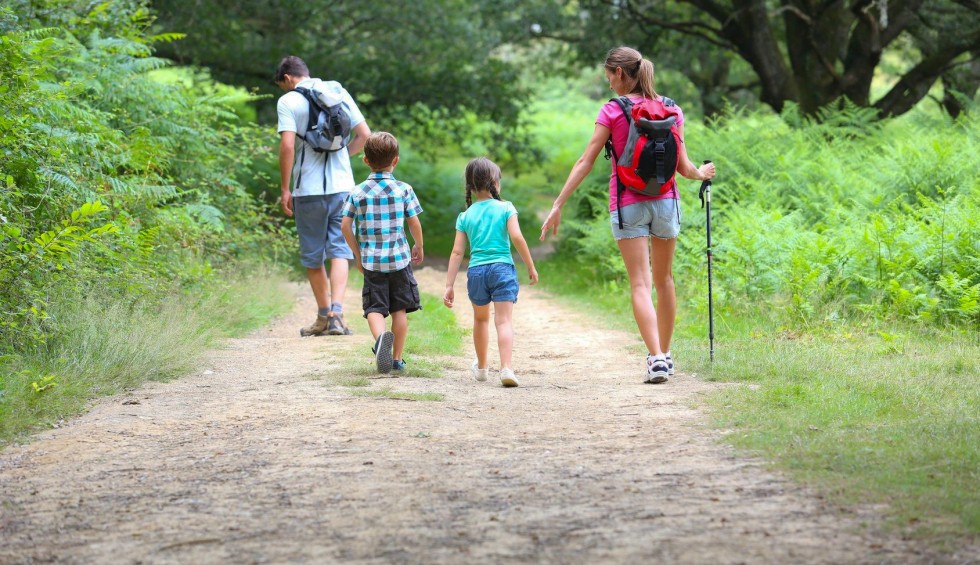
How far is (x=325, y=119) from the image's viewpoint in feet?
30.1

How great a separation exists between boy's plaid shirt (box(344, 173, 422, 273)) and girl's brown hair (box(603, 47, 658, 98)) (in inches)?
63.6

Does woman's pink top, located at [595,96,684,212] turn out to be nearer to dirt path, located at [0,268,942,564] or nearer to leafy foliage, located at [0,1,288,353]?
→ dirt path, located at [0,268,942,564]

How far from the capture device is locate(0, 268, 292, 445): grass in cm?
588

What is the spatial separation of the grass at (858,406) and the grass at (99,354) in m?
3.47

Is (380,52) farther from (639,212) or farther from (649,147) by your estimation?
(649,147)

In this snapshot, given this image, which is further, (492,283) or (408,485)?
(492,283)

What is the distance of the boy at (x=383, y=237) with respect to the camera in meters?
7.31

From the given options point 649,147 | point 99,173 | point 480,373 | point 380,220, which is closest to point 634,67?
point 649,147

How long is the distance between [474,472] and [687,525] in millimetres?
1110

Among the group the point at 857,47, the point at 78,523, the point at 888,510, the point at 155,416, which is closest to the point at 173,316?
the point at 155,416

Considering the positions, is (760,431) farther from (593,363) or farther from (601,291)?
(601,291)

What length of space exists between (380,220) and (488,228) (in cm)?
82

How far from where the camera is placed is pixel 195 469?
15.8 ft

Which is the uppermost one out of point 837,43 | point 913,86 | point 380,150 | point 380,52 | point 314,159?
point 380,52
